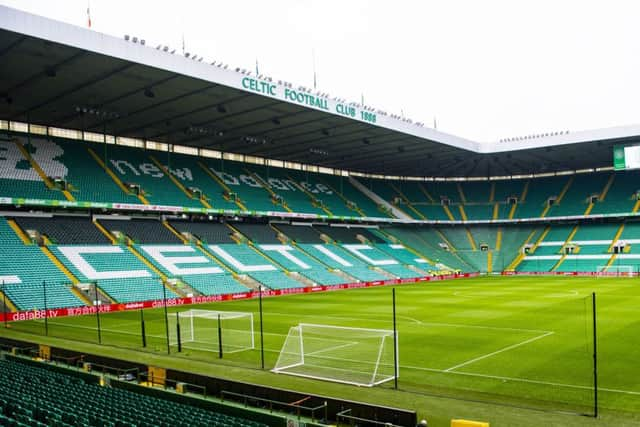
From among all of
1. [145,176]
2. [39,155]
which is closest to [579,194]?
[145,176]

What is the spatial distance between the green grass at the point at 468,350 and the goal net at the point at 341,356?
38 cm

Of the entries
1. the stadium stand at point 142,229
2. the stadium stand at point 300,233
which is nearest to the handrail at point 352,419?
the stadium stand at point 142,229

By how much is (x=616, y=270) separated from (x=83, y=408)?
188 ft

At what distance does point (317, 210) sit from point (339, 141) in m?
9.75

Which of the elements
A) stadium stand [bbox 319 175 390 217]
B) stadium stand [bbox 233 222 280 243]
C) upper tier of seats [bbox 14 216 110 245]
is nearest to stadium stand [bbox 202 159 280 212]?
stadium stand [bbox 233 222 280 243]

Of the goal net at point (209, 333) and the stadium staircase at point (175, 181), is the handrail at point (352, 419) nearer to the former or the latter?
the goal net at point (209, 333)

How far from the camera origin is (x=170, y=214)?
49.8 metres

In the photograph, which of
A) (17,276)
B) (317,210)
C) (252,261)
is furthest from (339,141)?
(17,276)

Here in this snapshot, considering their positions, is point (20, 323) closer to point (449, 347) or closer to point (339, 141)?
point (449, 347)

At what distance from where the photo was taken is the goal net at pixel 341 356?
16047 millimetres

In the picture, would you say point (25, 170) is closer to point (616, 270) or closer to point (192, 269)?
point (192, 269)

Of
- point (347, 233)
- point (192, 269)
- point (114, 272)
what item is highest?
point (347, 233)

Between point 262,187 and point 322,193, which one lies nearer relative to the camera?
point 262,187

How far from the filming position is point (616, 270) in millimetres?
56594
